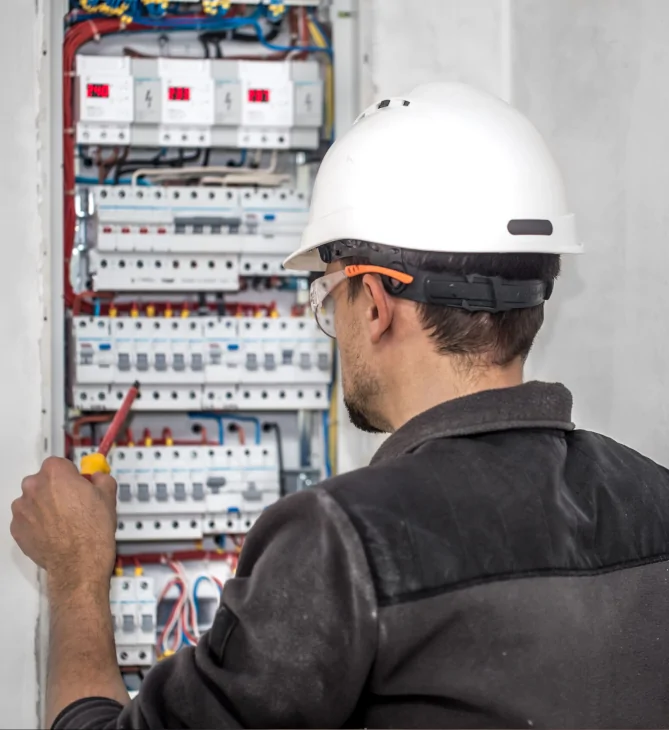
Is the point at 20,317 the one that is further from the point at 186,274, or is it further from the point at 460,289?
the point at 460,289

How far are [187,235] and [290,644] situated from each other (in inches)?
53.4

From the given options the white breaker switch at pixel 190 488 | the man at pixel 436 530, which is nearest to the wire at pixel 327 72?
the white breaker switch at pixel 190 488

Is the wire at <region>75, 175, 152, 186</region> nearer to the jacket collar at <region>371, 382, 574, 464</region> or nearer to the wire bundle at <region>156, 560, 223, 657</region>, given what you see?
the wire bundle at <region>156, 560, 223, 657</region>

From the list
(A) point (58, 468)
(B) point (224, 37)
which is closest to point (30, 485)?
(A) point (58, 468)

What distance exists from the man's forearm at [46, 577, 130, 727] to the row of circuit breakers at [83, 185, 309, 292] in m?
0.96

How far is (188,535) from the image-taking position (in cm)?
215

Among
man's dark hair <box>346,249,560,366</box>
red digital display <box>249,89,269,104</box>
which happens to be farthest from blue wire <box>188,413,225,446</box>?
man's dark hair <box>346,249,560,366</box>

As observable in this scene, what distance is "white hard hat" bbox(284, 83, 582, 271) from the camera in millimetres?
1208

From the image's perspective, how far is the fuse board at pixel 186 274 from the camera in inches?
83.2

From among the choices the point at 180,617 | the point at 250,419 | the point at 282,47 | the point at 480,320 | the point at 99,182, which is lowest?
the point at 180,617

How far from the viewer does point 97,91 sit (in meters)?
2.09

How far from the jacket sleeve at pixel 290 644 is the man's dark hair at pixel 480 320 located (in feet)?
1.04

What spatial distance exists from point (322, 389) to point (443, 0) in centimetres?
92

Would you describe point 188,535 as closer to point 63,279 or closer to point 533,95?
point 63,279
